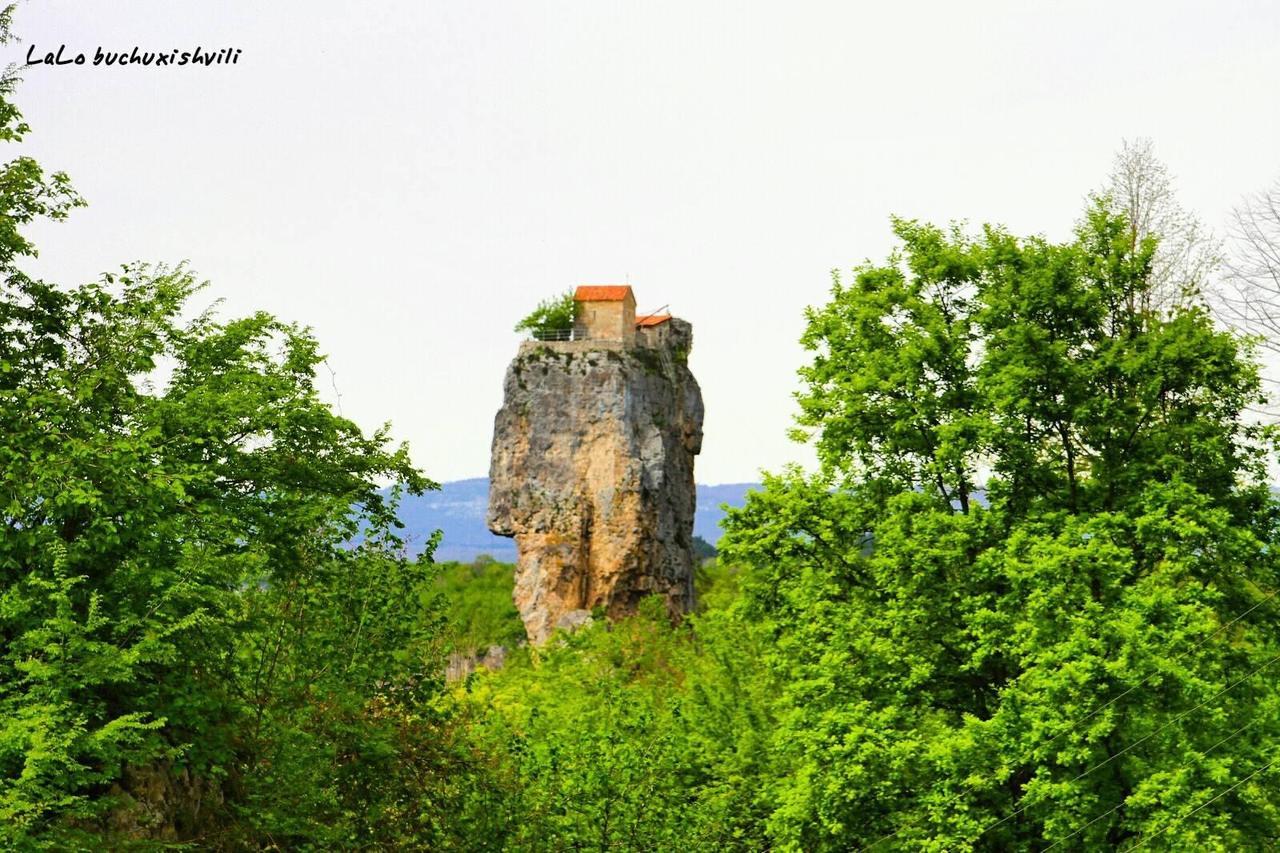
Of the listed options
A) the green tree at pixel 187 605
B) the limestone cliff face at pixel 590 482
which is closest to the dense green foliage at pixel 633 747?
the green tree at pixel 187 605

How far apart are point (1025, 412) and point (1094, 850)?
6.78 meters

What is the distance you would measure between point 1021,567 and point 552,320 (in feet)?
168

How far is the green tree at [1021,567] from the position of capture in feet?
A: 65.0

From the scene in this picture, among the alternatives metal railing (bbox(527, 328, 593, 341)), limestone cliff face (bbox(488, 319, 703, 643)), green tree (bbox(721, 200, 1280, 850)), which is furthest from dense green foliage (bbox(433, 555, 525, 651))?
green tree (bbox(721, 200, 1280, 850))

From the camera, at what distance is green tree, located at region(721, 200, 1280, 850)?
1981 centimetres

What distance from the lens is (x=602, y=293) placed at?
227 feet

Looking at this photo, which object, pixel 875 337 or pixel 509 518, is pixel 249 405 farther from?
pixel 509 518

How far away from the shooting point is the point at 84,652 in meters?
15.2

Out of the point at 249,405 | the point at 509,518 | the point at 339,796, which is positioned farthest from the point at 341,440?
the point at 509,518

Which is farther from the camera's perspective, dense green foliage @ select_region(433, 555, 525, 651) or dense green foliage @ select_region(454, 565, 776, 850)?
dense green foliage @ select_region(433, 555, 525, 651)

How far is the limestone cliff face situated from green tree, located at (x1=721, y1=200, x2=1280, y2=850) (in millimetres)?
41007

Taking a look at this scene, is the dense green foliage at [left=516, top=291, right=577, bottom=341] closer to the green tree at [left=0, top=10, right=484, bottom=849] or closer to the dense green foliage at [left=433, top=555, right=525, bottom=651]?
the dense green foliage at [left=433, top=555, right=525, bottom=651]

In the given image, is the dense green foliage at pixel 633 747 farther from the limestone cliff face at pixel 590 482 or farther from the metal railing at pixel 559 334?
the metal railing at pixel 559 334

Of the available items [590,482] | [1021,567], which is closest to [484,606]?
[590,482]
